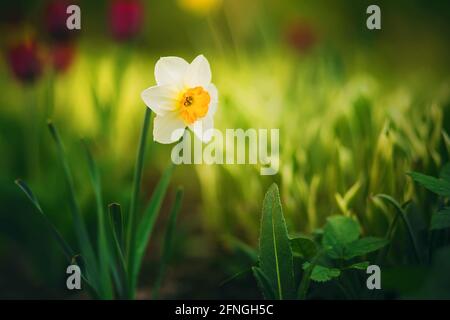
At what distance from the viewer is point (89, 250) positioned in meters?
0.67

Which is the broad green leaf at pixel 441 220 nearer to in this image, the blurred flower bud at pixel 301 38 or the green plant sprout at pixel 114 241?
the green plant sprout at pixel 114 241

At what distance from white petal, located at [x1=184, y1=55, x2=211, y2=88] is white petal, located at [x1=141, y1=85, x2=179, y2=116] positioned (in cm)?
3

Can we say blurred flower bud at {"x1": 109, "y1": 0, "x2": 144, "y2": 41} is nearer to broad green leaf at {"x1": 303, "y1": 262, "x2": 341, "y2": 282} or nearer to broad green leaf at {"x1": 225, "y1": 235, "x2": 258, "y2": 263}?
broad green leaf at {"x1": 225, "y1": 235, "x2": 258, "y2": 263}

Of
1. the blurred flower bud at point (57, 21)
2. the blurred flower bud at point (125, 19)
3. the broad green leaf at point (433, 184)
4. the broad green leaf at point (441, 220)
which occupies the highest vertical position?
the blurred flower bud at point (125, 19)

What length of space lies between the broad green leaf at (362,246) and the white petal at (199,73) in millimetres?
294

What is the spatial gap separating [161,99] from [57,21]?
629mm

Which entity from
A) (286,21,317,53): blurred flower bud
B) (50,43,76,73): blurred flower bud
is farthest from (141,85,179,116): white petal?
(286,21,317,53): blurred flower bud

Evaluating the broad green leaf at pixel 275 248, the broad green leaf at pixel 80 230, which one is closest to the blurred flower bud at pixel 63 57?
the broad green leaf at pixel 80 230

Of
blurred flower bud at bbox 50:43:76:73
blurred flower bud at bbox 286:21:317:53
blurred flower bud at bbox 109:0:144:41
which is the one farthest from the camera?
blurred flower bud at bbox 286:21:317:53

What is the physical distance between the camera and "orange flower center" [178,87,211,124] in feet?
1.95

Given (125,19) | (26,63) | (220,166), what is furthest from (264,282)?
(125,19)

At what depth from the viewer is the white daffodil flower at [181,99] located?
59cm

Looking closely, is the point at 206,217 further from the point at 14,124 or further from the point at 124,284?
the point at 14,124

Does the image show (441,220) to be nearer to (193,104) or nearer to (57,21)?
(193,104)
